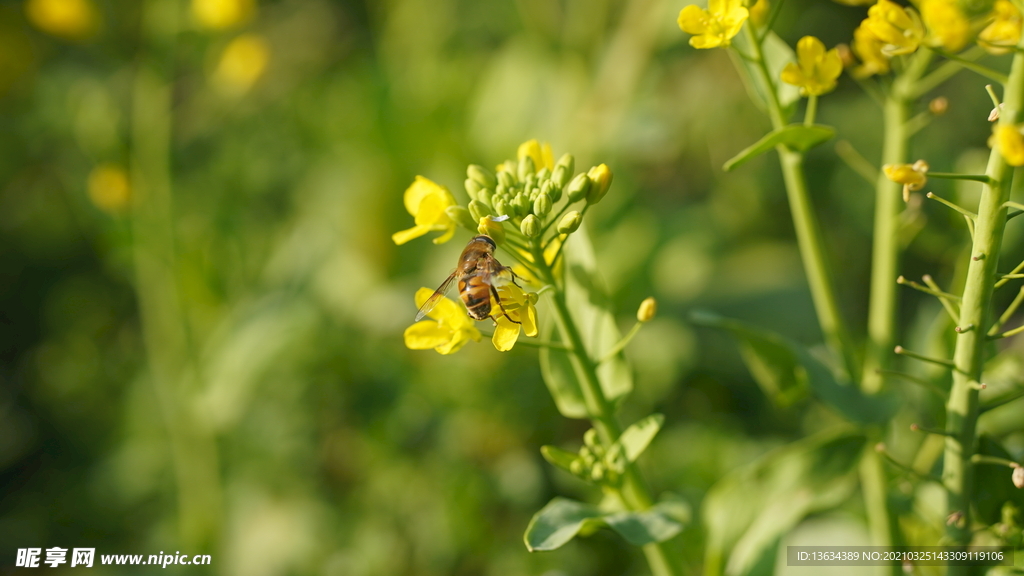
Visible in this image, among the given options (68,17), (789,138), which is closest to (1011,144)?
(789,138)

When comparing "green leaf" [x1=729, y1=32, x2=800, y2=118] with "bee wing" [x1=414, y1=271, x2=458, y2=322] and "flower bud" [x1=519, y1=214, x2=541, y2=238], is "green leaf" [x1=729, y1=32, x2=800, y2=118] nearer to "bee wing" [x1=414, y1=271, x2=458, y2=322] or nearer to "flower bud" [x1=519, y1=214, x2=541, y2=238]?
"flower bud" [x1=519, y1=214, x2=541, y2=238]

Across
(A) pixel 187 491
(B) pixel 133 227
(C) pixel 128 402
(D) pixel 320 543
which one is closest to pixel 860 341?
(D) pixel 320 543

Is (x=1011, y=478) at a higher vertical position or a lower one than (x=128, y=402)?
lower

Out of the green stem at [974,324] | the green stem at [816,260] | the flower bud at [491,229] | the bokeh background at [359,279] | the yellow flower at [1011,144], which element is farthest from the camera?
the bokeh background at [359,279]

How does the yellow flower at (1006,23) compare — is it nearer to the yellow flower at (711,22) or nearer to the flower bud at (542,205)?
the yellow flower at (711,22)

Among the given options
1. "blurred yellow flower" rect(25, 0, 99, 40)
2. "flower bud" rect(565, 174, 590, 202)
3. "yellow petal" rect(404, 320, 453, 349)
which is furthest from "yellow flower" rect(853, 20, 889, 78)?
"blurred yellow flower" rect(25, 0, 99, 40)

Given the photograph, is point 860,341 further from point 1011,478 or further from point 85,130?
point 85,130

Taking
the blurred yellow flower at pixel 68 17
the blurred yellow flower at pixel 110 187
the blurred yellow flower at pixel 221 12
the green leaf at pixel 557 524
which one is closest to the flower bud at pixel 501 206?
the green leaf at pixel 557 524
